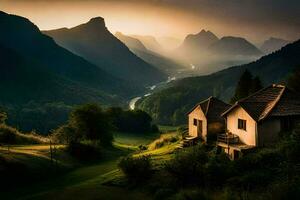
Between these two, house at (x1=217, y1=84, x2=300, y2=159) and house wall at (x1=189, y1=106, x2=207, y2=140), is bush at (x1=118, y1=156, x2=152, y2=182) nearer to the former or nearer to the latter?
house at (x1=217, y1=84, x2=300, y2=159)

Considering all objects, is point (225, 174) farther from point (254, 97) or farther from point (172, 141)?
point (172, 141)

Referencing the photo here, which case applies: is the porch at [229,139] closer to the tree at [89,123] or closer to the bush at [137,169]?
the bush at [137,169]

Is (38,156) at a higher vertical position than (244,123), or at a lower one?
lower

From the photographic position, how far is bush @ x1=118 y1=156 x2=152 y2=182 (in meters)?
36.8

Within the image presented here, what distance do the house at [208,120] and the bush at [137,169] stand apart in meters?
16.8

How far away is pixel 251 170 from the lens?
114 feet

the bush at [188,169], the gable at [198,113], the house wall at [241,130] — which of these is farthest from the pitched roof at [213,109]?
the bush at [188,169]

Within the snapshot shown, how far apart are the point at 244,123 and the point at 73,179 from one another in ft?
61.2

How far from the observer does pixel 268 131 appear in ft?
141

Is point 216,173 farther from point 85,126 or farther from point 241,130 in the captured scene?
point 85,126

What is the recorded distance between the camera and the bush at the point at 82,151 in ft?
193

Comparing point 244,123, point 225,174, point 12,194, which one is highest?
point 244,123

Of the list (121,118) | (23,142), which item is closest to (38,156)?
(23,142)

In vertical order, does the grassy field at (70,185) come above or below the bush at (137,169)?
below
